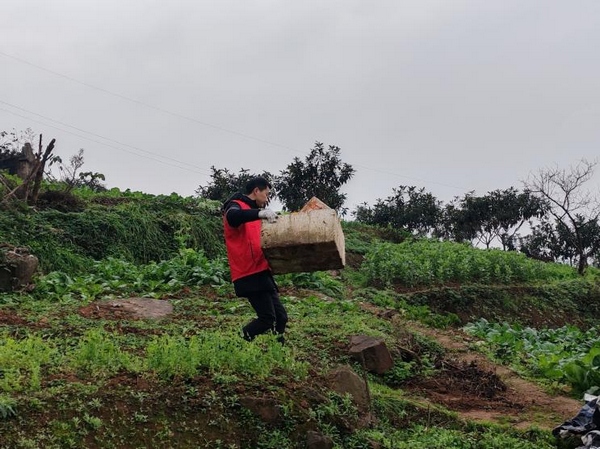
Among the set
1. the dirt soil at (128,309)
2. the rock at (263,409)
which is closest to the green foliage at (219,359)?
the rock at (263,409)

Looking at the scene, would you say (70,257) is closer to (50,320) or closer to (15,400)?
(50,320)

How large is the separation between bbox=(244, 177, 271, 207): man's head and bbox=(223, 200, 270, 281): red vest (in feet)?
0.46

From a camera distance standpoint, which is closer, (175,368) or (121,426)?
(121,426)

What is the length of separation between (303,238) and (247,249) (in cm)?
59

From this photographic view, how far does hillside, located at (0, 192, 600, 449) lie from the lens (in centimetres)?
488

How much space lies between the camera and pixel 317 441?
200 inches

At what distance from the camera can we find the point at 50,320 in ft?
28.5

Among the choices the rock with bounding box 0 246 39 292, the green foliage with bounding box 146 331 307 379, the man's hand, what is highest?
the man's hand

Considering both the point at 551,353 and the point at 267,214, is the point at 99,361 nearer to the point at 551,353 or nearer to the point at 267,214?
the point at 267,214

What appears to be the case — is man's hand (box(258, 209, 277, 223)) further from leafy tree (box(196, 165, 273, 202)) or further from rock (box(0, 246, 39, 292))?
leafy tree (box(196, 165, 273, 202))

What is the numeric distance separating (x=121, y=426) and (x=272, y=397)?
1126mm

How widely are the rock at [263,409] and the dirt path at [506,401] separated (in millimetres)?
2185

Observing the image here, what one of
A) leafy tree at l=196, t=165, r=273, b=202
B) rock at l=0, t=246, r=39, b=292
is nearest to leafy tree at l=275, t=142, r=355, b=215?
leafy tree at l=196, t=165, r=273, b=202

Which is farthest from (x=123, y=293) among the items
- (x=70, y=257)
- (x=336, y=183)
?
(x=336, y=183)
